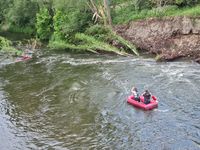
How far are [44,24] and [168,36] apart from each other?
915 inches

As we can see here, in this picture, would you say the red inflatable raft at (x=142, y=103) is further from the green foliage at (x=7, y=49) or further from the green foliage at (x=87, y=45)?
the green foliage at (x=7, y=49)

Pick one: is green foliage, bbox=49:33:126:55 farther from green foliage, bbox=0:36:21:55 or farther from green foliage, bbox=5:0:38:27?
green foliage, bbox=5:0:38:27

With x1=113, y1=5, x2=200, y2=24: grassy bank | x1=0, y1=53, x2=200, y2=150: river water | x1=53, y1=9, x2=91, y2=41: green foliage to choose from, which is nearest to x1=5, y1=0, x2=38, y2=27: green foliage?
x1=53, y1=9, x2=91, y2=41: green foliage

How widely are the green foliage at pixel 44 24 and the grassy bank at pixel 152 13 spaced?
1172 centimetres

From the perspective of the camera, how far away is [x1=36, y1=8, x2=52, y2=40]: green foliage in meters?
58.2

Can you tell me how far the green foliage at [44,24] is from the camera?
191 ft

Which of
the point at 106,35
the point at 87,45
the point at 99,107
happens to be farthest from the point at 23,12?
the point at 99,107

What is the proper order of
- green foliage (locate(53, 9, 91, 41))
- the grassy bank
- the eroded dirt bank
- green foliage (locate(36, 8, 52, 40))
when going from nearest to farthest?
the eroded dirt bank → the grassy bank → green foliage (locate(53, 9, 91, 41)) → green foliage (locate(36, 8, 52, 40))

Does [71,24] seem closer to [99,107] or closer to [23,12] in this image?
[23,12]

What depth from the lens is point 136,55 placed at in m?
41.8

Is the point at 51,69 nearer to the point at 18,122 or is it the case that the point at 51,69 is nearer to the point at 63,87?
the point at 63,87

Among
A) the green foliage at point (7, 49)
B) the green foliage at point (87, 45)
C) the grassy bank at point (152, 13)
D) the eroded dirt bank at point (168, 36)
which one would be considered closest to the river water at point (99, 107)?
the eroded dirt bank at point (168, 36)

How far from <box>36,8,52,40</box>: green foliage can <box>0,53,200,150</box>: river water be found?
1750 cm

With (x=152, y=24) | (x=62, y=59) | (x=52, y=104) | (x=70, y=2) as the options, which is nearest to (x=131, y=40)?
(x=152, y=24)
